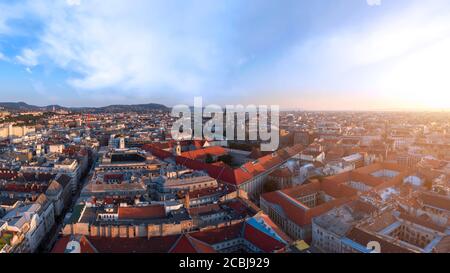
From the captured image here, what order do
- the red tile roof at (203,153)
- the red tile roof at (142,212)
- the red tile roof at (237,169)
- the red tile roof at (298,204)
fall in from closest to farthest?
1. the red tile roof at (142,212)
2. the red tile roof at (298,204)
3. the red tile roof at (237,169)
4. the red tile roof at (203,153)

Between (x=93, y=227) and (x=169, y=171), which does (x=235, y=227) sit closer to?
(x=93, y=227)

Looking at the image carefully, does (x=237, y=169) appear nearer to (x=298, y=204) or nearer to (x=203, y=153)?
(x=298, y=204)

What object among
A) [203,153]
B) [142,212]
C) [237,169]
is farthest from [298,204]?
[203,153]

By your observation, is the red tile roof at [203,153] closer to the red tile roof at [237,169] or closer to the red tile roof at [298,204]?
the red tile roof at [237,169]

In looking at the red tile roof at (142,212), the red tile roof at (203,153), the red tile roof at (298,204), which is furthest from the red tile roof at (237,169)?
the red tile roof at (142,212)

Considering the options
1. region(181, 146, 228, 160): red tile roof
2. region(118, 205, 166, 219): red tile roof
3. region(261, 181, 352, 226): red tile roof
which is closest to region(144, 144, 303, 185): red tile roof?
region(181, 146, 228, 160): red tile roof

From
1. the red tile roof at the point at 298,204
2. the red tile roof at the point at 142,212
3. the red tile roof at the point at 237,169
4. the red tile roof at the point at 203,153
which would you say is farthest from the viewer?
the red tile roof at the point at 203,153

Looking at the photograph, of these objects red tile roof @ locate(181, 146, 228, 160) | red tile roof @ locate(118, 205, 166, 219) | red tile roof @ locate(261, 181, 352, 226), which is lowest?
red tile roof @ locate(261, 181, 352, 226)

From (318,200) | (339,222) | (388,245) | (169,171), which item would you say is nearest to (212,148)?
(169,171)

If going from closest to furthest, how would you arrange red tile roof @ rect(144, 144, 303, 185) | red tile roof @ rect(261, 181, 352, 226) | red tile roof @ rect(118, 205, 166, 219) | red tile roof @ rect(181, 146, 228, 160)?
red tile roof @ rect(118, 205, 166, 219) → red tile roof @ rect(261, 181, 352, 226) → red tile roof @ rect(144, 144, 303, 185) → red tile roof @ rect(181, 146, 228, 160)

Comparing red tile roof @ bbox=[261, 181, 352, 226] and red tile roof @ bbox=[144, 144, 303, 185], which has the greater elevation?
red tile roof @ bbox=[144, 144, 303, 185]

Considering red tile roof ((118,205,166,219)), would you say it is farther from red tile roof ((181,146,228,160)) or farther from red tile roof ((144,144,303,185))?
red tile roof ((181,146,228,160))

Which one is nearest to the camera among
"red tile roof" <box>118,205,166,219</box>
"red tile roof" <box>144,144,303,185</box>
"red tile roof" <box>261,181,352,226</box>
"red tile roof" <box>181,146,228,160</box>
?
"red tile roof" <box>118,205,166,219</box>

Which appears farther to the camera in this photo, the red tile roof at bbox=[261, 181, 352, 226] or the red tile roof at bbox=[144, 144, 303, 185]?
the red tile roof at bbox=[144, 144, 303, 185]
